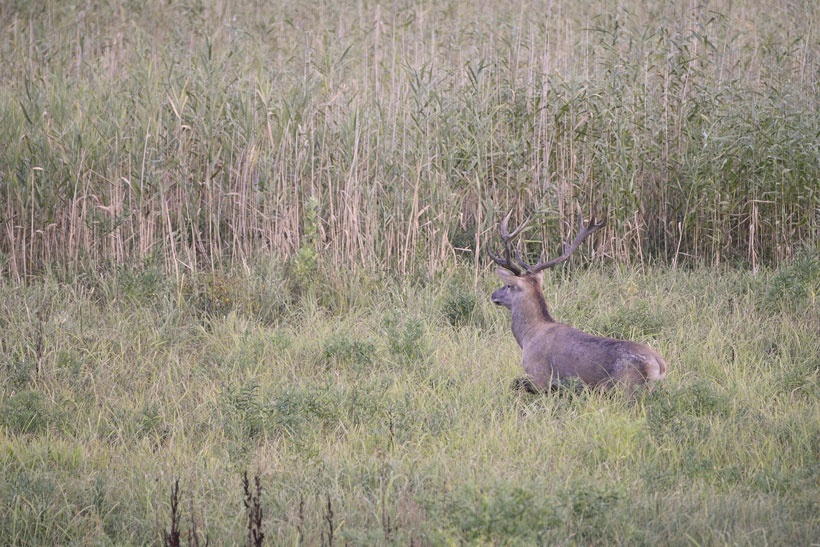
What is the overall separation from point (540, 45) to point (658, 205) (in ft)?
7.33

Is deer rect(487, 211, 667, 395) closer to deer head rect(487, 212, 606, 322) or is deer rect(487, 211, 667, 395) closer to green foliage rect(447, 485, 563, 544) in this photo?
deer head rect(487, 212, 606, 322)

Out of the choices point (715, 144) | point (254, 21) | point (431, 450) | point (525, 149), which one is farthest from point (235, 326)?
point (254, 21)

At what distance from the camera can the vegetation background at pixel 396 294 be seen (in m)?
3.79

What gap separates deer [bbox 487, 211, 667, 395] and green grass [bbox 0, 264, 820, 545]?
0.12 meters

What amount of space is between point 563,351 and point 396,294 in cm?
214

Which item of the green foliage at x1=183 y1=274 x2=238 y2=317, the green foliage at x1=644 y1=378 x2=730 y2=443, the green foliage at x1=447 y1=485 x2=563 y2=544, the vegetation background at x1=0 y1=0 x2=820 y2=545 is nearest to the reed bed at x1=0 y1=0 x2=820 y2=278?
the vegetation background at x1=0 y1=0 x2=820 y2=545

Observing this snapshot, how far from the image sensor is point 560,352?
5.21 meters

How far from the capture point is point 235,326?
6.38m

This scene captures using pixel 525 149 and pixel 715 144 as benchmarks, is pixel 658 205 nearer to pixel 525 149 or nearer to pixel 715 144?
pixel 715 144

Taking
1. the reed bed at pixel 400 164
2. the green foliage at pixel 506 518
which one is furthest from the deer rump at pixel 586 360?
the reed bed at pixel 400 164

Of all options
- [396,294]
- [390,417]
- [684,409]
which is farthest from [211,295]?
[684,409]

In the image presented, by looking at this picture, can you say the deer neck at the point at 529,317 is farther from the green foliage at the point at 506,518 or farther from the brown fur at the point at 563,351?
the green foliage at the point at 506,518

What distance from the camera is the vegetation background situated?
3.79 m

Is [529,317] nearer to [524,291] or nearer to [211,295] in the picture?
[524,291]
